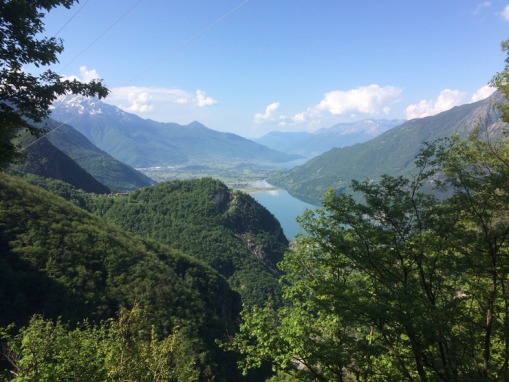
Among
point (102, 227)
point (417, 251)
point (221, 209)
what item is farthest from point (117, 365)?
point (221, 209)

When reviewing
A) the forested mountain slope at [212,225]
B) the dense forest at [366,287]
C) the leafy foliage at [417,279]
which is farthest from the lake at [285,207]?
the leafy foliage at [417,279]

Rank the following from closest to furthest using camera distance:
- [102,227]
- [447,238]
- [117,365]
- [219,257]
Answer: [447,238], [117,365], [102,227], [219,257]

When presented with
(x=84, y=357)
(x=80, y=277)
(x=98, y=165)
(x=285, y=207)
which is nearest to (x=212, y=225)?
(x=80, y=277)

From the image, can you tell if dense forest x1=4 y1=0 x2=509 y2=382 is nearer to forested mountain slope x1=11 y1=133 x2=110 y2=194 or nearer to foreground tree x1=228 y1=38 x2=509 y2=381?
foreground tree x1=228 y1=38 x2=509 y2=381

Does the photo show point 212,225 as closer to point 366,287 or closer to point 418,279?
point 366,287

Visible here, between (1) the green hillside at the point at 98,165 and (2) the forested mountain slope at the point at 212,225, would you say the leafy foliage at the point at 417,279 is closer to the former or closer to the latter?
(2) the forested mountain slope at the point at 212,225

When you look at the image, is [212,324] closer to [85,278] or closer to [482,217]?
[85,278]
